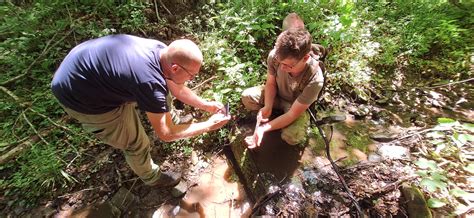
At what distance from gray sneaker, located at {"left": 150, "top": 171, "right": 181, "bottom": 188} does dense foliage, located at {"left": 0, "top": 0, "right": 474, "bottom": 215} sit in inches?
19.7

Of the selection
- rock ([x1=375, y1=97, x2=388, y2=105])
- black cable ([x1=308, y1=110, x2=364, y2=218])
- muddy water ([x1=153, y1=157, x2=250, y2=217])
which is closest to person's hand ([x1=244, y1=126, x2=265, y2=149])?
muddy water ([x1=153, y1=157, x2=250, y2=217])

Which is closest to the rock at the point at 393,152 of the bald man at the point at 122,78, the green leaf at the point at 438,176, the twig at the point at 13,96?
the green leaf at the point at 438,176

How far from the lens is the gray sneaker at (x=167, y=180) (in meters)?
3.37

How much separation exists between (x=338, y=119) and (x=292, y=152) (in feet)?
3.49

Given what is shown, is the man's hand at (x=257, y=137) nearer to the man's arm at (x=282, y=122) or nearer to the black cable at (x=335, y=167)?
the man's arm at (x=282, y=122)

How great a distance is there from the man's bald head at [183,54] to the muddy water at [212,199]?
1836 millimetres

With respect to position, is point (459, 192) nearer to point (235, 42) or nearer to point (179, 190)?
point (179, 190)

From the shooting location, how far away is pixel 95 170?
3.55 m

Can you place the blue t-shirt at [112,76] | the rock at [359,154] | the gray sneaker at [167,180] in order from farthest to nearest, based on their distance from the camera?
the rock at [359,154]
the gray sneaker at [167,180]
the blue t-shirt at [112,76]

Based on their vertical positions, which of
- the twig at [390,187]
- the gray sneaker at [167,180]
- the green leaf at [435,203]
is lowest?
the gray sneaker at [167,180]

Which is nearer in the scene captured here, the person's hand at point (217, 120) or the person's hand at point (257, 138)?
the person's hand at point (217, 120)

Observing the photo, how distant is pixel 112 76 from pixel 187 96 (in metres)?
0.85

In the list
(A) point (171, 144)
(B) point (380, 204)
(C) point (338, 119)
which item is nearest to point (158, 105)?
(A) point (171, 144)

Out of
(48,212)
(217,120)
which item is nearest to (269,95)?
(217,120)
